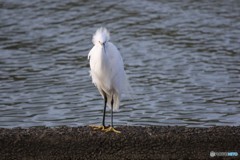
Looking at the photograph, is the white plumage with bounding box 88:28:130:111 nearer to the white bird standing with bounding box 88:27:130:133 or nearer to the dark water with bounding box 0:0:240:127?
the white bird standing with bounding box 88:27:130:133

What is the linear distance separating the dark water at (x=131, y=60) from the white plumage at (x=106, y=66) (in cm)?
184

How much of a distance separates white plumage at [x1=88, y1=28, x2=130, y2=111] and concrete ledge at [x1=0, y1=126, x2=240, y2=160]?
112 centimetres

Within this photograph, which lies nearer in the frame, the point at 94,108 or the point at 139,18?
the point at 94,108

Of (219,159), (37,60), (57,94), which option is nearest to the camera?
(219,159)

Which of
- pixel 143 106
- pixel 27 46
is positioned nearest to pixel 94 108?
pixel 143 106

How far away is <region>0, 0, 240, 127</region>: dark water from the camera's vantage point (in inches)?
457

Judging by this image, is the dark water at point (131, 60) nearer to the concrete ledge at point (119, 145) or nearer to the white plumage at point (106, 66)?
the white plumage at point (106, 66)

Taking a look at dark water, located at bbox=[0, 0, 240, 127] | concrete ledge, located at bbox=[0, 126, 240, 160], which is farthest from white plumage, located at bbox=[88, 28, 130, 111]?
dark water, located at bbox=[0, 0, 240, 127]

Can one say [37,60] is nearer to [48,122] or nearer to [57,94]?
[57,94]

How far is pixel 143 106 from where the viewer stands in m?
11.9

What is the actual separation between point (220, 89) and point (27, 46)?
539cm

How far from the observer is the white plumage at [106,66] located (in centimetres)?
891

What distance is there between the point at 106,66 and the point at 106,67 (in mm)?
14

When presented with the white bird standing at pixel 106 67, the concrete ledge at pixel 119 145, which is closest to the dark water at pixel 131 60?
the white bird standing at pixel 106 67
